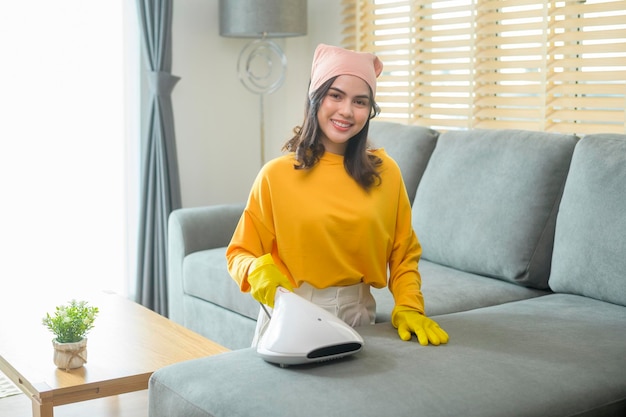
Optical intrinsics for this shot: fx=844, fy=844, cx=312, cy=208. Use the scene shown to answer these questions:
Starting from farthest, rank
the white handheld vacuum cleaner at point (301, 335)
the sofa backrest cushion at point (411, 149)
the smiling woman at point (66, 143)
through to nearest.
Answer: the smiling woman at point (66, 143), the sofa backrest cushion at point (411, 149), the white handheld vacuum cleaner at point (301, 335)

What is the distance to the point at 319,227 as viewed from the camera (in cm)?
208

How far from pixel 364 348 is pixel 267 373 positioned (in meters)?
0.28

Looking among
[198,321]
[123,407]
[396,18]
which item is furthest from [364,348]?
[396,18]

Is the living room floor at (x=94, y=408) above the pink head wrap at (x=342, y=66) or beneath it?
beneath

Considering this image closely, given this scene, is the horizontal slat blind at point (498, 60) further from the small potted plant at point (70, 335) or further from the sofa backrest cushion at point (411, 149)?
the small potted plant at point (70, 335)

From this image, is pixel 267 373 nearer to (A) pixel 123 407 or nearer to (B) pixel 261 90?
(A) pixel 123 407

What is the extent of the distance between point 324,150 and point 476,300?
2.89 ft

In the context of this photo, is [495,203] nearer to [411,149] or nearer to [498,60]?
[411,149]

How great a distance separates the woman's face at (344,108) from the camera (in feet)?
6.86

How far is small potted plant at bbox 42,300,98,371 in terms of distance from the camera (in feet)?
7.75

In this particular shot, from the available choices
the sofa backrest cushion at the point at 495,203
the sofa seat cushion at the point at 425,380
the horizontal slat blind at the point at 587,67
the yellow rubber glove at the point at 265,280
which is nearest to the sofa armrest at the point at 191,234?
the sofa backrest cushion at the point at 495,203

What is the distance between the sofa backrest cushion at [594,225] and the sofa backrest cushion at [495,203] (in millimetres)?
105

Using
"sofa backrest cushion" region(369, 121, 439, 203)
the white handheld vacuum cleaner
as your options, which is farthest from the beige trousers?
"sofa backrest cushion" region(369, 121, 439, 203)

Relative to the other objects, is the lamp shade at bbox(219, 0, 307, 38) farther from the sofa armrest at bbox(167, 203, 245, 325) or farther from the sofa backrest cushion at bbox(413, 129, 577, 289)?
the sofa backrest cushion at bbox(413, 129, 577, 289)
